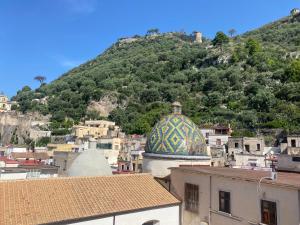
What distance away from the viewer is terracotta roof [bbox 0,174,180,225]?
9.40 meters

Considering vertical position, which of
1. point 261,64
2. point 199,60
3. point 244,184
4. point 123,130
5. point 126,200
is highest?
point 199,60

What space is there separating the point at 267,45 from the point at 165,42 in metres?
54.6

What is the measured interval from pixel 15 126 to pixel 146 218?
3061 inches

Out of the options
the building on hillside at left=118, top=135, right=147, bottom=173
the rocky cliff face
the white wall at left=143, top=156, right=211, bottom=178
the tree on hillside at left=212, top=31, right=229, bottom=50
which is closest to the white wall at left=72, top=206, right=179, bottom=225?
the white wall at left=143, top=156, right=211, bottom=178

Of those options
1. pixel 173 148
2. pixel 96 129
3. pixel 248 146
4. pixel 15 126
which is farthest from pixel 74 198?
pixel 15 126

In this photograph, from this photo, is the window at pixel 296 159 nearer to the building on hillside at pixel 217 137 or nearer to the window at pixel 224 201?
the window at pixel 224 201

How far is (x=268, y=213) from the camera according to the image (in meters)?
9.36

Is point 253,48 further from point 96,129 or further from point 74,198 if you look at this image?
point 74,198

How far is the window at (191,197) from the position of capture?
12234mm

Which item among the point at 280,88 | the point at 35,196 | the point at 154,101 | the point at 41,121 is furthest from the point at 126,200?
the point at 41,121

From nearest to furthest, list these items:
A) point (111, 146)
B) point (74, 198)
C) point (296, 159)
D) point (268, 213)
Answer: point (268, 213) → point (74, 198) → point (296, 159) → point (111, 146)

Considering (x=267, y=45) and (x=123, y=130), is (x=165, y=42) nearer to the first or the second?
(x=267, y=45)

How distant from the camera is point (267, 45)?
9488cm

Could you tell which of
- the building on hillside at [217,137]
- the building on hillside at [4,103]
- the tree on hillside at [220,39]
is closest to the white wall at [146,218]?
the building on hillside at [217,137]
